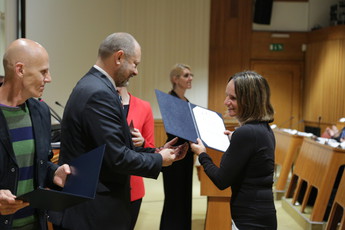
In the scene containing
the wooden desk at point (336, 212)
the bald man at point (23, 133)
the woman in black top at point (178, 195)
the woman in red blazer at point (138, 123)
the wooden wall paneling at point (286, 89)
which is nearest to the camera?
the bald man at point (23, 133)

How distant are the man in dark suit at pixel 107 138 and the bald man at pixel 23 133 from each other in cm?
13

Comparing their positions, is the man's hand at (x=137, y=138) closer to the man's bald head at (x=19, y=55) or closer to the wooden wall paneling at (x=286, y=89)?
the man's bald head at (x=19, y=55)

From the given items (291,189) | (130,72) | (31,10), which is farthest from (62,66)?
(130,72)

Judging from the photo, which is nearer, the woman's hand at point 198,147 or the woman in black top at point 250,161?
the woman in black top at point 250,161

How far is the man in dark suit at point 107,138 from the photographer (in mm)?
1674

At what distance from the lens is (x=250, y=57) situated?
29.8 feet

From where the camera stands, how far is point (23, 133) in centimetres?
160

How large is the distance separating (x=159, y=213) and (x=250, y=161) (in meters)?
3.12

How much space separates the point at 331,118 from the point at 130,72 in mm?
7287

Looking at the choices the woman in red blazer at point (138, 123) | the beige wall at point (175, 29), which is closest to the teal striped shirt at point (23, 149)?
the woman in red blazer at point (138, 123)

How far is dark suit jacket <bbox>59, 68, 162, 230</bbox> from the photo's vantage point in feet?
5.48

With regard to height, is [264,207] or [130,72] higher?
[130,72]

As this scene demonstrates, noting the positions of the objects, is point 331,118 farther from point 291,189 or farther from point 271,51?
point 291,189

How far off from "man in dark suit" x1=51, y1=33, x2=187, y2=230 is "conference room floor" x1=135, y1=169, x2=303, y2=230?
2.66 m
